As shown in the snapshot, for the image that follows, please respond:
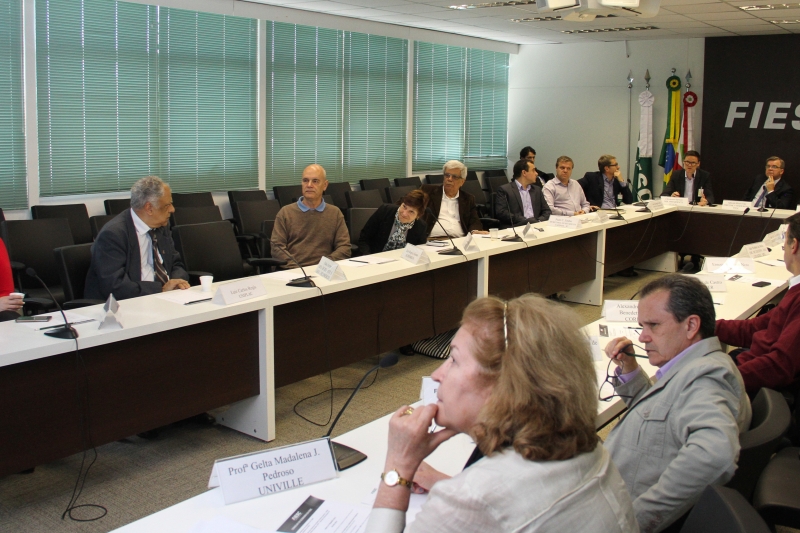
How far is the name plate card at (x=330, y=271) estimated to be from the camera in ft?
11.9

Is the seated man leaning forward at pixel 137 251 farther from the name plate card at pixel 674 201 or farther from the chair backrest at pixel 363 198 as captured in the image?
the name plate card at pixel 674 201

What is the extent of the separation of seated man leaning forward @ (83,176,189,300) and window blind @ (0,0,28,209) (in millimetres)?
2310

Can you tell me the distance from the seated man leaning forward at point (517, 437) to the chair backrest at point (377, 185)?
7.03 meters

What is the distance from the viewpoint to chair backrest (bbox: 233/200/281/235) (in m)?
6.34

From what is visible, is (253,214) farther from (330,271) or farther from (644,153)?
(644,153)

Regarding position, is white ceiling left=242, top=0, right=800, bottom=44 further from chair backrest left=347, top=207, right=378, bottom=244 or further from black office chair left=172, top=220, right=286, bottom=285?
black office chair left=172, top=220, right=286, bottom=285

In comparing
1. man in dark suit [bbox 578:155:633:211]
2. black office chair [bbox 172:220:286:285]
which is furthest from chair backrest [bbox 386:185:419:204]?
black office chair [bbox 172:220:286:285]

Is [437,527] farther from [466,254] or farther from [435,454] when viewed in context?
[466,254]

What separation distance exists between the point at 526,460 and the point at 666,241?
274 inches

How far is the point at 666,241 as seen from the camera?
25.0 ft

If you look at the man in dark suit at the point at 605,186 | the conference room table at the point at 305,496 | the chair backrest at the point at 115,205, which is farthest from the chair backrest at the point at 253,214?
the conference room table at the point at 305,496

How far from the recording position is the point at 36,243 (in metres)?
4.82

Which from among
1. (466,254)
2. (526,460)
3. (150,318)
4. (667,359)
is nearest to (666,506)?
(667,359)

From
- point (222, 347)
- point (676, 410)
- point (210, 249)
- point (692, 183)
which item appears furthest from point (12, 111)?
point (692, 183)
